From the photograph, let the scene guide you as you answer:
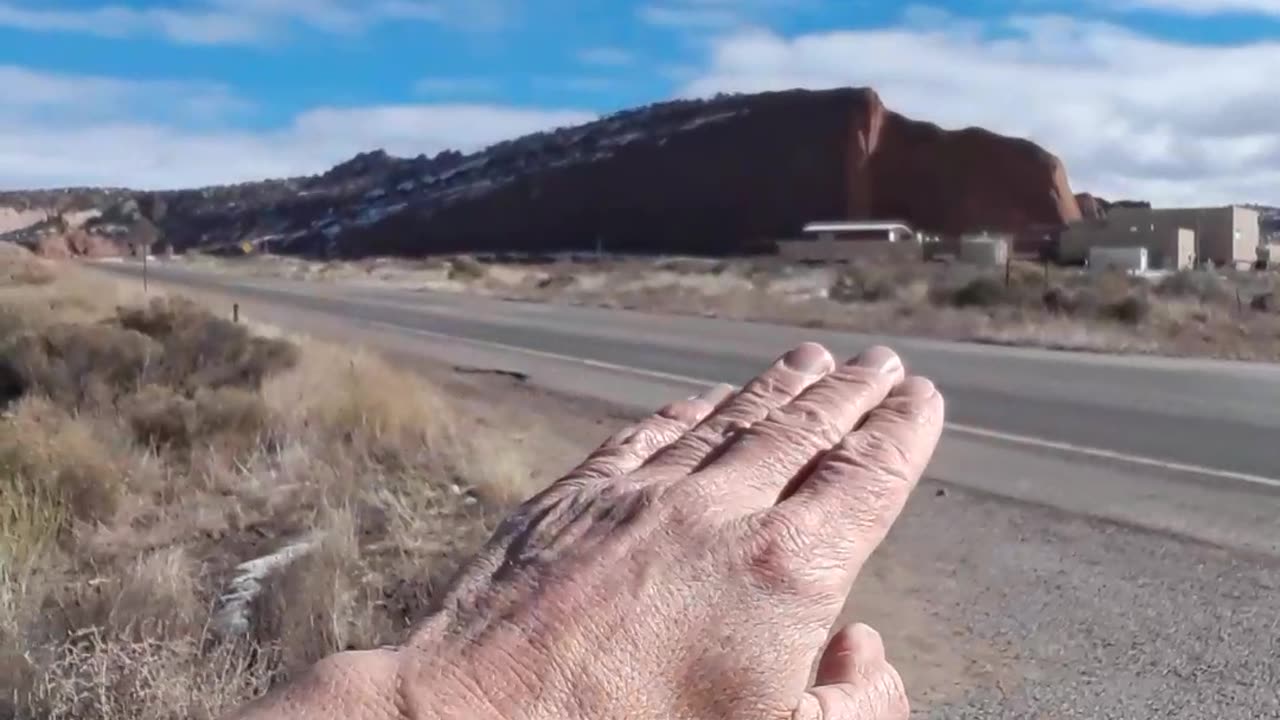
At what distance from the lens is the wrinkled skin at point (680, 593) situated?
155 centimetres

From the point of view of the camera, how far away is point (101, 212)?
123 meters

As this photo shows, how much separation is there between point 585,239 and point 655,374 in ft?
241

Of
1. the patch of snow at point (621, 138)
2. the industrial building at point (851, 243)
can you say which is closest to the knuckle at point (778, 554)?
the industrial building at point (851, 243)

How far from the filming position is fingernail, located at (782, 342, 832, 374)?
2027 millimetres

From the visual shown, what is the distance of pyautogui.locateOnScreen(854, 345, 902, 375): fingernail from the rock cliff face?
270ft

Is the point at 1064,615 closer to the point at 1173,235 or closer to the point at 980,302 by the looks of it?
the point at 980,302

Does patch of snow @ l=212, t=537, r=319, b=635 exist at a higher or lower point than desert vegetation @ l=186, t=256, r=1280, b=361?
higher

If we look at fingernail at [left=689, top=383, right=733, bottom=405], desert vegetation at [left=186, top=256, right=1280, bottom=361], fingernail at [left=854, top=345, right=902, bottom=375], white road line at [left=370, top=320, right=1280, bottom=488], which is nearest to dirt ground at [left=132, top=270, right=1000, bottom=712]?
white road line at [left=370, top=320, right=1280, bottom=488]

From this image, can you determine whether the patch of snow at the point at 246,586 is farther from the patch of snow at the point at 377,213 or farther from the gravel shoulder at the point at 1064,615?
the patch of snow at the point at 377,213

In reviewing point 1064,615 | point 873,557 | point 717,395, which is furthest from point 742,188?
point 717,395

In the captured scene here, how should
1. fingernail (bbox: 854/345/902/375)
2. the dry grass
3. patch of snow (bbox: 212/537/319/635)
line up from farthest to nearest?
patch of snow (bbox: 212/537/319/635)
the dry grass
fingernail (bbox: 854/345/902/375)

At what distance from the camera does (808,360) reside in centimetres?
205

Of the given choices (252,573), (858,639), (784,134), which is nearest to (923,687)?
(252,573)

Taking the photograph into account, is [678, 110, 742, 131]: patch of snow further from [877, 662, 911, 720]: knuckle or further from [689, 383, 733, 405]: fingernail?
[877, 662, 911, 720]: knuckle
